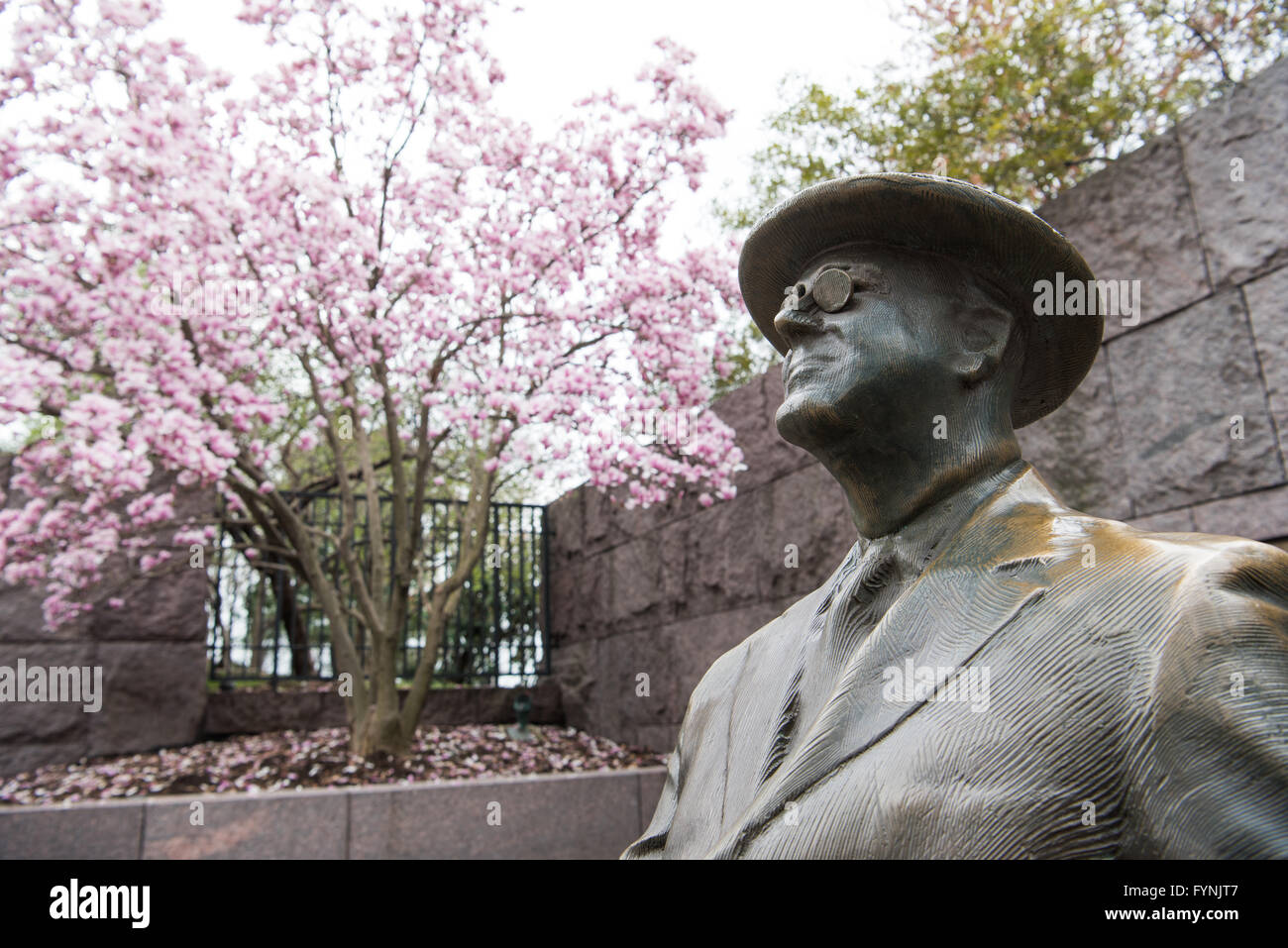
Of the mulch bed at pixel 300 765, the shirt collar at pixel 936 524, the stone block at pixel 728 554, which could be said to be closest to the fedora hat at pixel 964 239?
the shirt collar at pixel 936 524

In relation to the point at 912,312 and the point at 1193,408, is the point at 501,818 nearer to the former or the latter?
the point at 1193,408

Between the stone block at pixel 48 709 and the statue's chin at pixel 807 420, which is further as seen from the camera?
the stone block at pixel 48 709

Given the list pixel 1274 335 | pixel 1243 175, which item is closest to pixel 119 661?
pixel 1274 335

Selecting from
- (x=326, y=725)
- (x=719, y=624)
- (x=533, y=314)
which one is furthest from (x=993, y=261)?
(x=326, y=725)

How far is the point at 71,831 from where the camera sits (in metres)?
5.44

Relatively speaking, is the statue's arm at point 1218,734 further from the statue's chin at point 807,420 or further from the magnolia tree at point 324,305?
the magnolia tree at point 324,305

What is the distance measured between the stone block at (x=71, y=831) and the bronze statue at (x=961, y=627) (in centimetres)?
482

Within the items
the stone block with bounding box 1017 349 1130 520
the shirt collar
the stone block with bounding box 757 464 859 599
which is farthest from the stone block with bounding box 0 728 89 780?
the shirt collar

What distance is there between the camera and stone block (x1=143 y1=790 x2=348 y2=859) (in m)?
5.59

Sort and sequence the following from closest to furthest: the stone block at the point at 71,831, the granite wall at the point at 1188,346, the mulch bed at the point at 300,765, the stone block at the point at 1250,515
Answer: the stone block at the point at 1250,515, the granite wall at the point at 1188,346, the stone block at the point at 71,831, the mulch bed at the point at 300,765

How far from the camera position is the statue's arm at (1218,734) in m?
1.11

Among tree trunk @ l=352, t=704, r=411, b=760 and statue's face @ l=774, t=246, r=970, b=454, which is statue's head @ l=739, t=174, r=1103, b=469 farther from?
tree trunk @ l=352, t=704, r=411, b=760

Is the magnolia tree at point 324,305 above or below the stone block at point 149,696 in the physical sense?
above

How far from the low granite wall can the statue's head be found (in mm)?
Result: 5087
